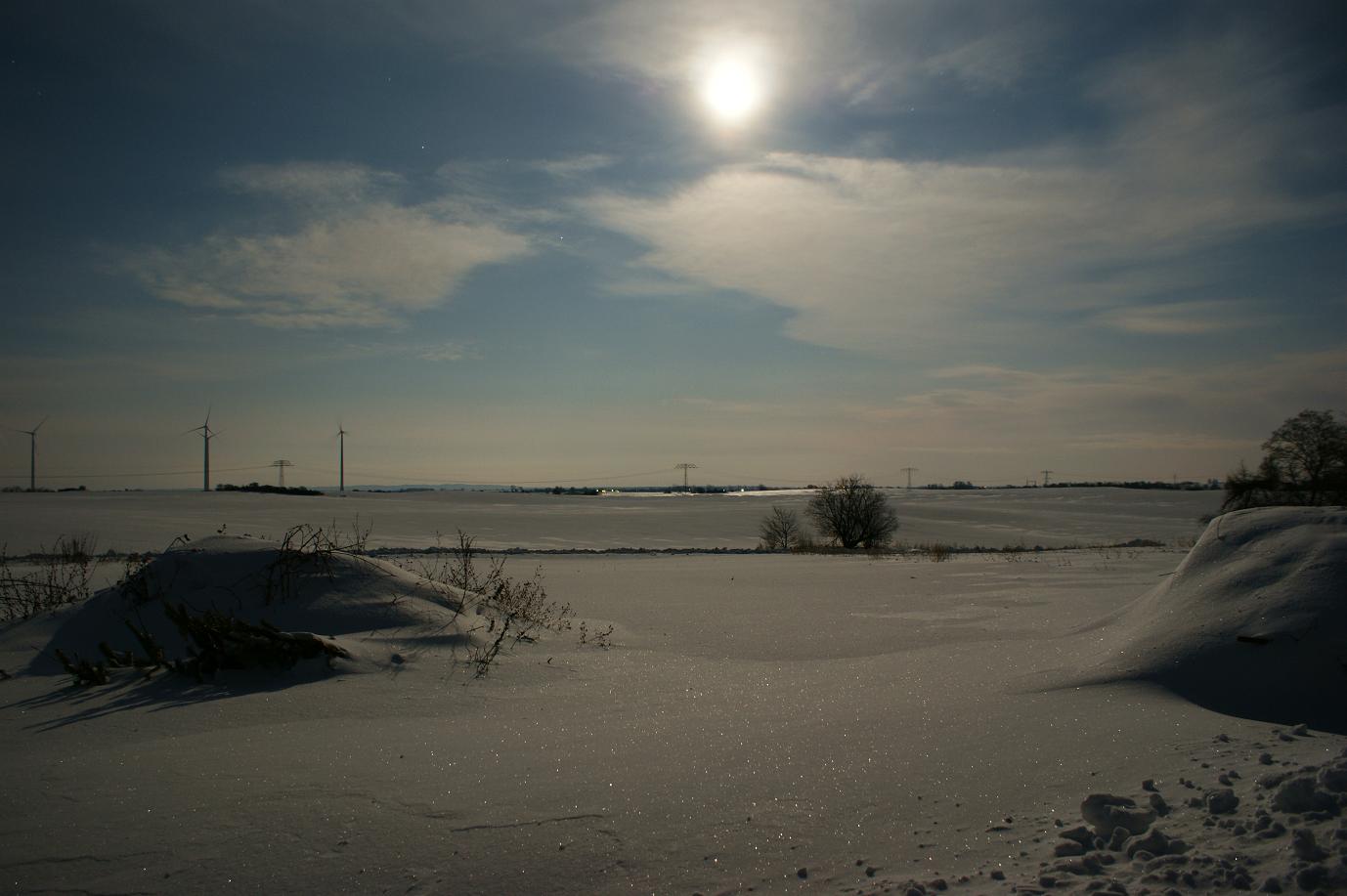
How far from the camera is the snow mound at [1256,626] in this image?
414 centimetres

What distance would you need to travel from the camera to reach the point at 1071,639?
6.39m

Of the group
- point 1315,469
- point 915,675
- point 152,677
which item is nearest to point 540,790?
point 915,675

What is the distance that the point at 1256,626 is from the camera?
4.55m

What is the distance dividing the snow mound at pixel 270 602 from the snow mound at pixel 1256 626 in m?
5.15

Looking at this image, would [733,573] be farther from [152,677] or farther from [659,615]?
[152,677]

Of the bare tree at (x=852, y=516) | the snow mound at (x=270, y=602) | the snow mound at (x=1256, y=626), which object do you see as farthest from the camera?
the bare tree at (x=852, y=516)

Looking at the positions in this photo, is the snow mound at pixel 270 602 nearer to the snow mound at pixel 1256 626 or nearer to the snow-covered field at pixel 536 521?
the snow mound at pixel 1256 626

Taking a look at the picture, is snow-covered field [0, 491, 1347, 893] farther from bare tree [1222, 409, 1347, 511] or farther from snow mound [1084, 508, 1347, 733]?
bare tree [1222, 409, 1347, 511]

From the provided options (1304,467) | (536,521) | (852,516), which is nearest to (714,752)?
(1304,467)

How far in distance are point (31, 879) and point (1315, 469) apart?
18.7m

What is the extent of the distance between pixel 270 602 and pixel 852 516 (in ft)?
86.6

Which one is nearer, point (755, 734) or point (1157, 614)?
point (755, 734)

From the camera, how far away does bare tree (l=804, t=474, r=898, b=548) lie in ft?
101

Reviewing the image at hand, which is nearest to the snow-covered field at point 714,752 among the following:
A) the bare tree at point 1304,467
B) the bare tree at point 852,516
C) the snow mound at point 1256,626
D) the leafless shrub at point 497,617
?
the snow mound at point 1256,626
